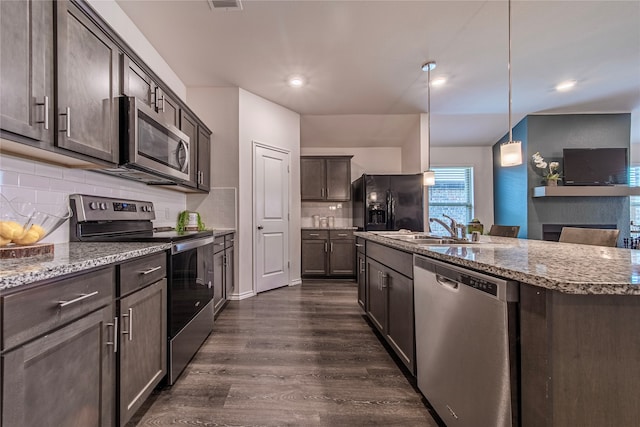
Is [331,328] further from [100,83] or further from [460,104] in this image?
[460,104]

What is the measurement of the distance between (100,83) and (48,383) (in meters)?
1.56

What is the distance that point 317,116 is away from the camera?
4703 millimetres

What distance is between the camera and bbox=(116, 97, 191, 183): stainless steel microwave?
175 centimetres

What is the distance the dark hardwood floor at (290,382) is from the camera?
56.7 inches

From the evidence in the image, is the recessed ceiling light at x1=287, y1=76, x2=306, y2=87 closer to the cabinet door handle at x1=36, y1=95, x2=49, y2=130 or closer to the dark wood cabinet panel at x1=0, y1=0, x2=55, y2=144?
the dark wood cabinet panel at x1=0, y1=0, x2=55, y2=144

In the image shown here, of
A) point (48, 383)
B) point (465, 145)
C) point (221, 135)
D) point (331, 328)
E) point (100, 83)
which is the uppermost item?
point (465, 145)

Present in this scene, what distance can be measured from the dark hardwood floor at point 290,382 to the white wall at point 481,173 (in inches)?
184

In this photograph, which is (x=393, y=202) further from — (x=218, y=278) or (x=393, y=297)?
(x=218, y=278)

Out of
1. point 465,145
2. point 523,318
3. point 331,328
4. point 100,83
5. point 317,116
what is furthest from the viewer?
point 465,145

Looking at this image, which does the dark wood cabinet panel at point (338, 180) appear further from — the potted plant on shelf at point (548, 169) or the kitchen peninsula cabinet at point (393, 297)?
the potted plant on shelf at point (548, 169)

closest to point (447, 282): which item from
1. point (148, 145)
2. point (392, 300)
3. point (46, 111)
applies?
point (392, 300)

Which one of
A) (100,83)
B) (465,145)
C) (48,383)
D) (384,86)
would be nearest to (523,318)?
(48,383)

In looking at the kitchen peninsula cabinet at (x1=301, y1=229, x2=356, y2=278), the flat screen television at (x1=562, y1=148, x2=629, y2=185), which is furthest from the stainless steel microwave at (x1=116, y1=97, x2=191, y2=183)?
the flat screen television at (x1=562, y1=148, x2=629, y2=185)

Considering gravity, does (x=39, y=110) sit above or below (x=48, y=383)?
above
